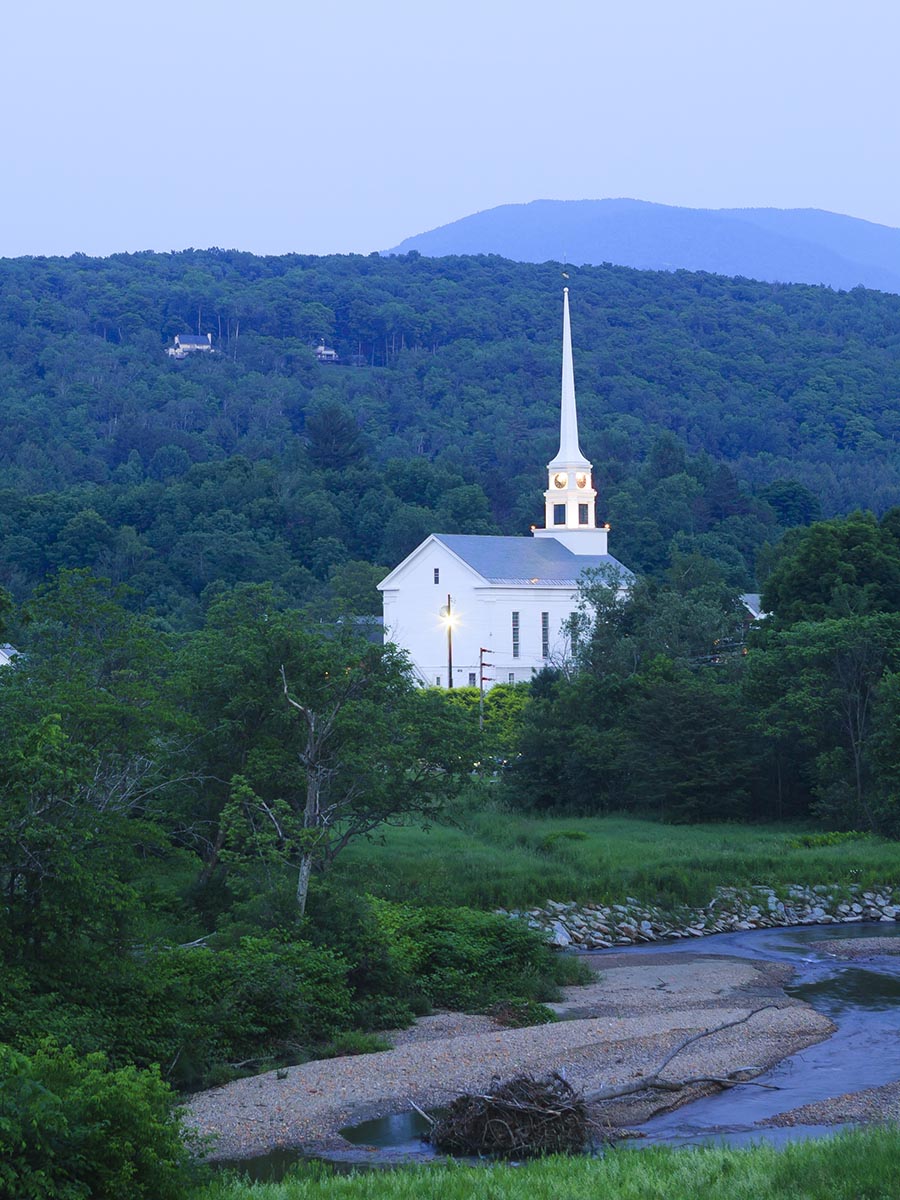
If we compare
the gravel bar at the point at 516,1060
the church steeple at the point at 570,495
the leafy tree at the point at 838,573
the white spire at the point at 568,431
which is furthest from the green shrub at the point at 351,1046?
the white spire at the point at 568,431

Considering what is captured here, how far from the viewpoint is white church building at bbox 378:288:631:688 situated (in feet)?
267

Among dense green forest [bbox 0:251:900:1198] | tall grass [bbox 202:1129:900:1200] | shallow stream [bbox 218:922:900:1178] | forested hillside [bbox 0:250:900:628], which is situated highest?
forested hillside [bbox 0:250:900:628]

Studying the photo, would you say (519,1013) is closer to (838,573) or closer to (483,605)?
(838,573)

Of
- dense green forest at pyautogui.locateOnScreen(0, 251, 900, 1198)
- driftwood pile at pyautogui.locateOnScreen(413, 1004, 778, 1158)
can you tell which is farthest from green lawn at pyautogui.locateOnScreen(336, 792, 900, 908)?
driftwood pile at pyautogui.locateOnScreen(413, 1004, 778, 1158)

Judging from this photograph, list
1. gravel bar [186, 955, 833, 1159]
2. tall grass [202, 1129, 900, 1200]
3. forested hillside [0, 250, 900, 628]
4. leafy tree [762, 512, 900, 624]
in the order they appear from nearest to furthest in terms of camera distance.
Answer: tall grass [202, 1129, 900, 1200] → gravel bar [186, 955, 833, 1159] → leafy tree [762, 512, 900, 624] → forested hillside [0, 250, 900, 628]

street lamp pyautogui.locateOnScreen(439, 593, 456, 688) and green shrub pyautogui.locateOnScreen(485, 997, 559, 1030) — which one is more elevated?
street lamp pyautogui.locateOnScreen(439, 593, 456, 688)

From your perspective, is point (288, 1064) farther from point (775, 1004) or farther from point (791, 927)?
point (791, 927)

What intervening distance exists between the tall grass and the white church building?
61181 mm

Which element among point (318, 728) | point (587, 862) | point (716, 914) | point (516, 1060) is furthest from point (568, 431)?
point (516, 1060)

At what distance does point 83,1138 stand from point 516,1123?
239 inches

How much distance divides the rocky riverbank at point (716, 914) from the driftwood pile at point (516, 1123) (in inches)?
574

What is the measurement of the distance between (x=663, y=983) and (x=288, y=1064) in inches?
381

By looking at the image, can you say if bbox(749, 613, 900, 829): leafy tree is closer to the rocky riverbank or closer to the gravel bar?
the rocky riverbank

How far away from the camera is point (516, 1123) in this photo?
19.7 metres
